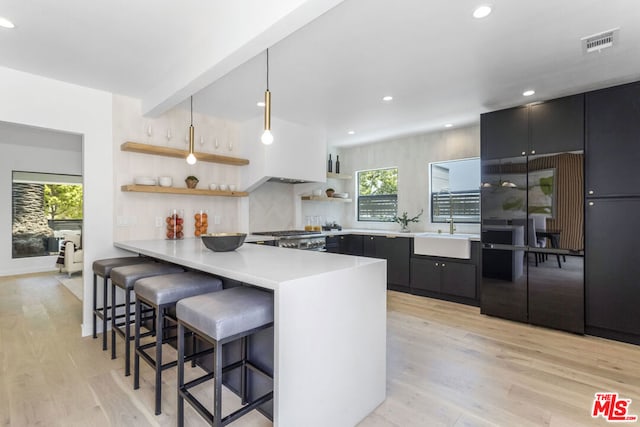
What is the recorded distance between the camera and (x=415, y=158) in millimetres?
5070

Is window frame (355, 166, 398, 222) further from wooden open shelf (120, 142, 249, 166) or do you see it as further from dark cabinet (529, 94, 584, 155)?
wooden open shelf (120, 142, 249, 166)

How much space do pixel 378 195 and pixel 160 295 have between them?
4.33 meters

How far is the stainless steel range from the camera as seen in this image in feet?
13.2

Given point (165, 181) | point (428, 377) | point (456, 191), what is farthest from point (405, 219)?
point (165, 181)

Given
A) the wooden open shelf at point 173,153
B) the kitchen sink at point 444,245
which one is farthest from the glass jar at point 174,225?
the kitchen sink at point 444,245

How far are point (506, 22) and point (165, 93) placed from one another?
2760 mm

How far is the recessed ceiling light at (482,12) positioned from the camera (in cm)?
188

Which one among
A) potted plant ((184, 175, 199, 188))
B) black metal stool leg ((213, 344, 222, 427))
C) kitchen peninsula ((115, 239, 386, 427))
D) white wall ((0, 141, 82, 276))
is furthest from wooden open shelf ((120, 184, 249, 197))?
white wall ((0, 141, 82, 276))

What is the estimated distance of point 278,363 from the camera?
1408 millimetres

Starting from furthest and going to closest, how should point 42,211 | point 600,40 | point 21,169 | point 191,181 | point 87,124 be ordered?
point 42,211 → point 21,169 → point 191,181 → point 87,124 → point 600,40

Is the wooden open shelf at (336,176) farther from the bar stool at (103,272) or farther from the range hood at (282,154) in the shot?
the bar stool at (103,272)

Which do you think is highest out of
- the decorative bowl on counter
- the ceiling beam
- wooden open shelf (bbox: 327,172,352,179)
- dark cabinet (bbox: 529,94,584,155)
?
the ceiling beam

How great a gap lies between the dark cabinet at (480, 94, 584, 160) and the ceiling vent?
86cm

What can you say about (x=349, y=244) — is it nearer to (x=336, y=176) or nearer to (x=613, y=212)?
(x=336, y=176)
